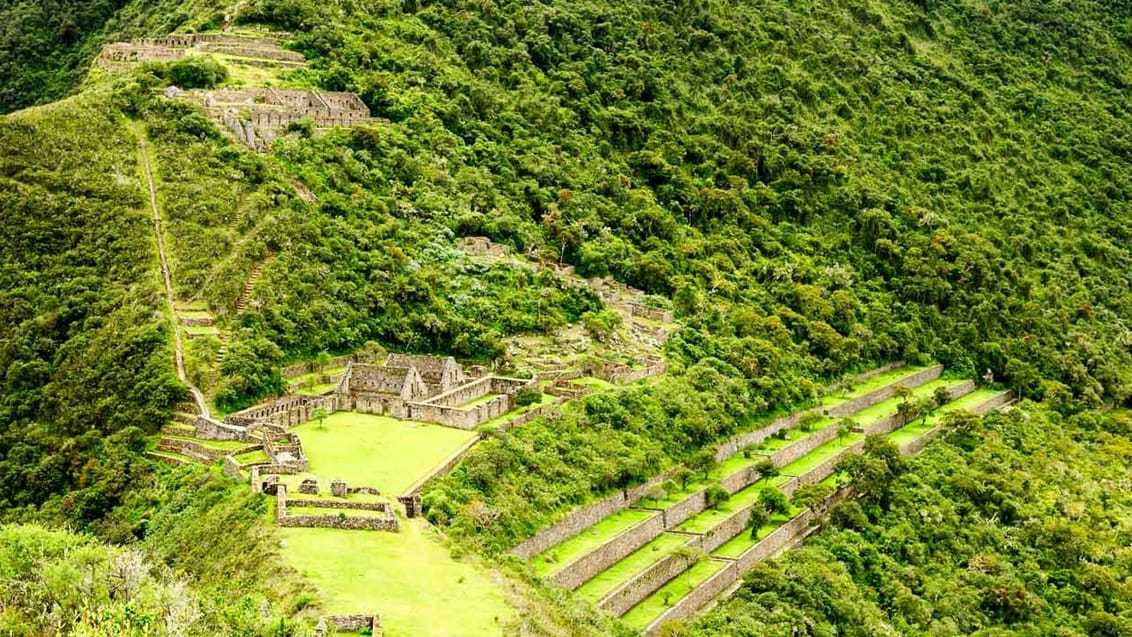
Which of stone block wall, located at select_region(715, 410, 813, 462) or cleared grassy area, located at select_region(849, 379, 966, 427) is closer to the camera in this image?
stone block wall, located at select_region(715, 410, 813, 462)

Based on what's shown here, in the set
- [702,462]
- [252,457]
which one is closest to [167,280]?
[252,457]

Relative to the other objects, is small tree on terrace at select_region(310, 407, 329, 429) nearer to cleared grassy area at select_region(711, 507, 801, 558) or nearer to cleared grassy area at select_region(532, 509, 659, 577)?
cleared grassy area at select_region(532, 509, 659, 577)

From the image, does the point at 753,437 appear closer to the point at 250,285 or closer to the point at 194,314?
the point at 250,285

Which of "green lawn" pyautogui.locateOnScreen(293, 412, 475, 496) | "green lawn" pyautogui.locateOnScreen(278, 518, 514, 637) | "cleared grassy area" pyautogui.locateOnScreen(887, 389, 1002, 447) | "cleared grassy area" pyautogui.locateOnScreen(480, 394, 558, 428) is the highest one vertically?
"green lawn" pyautogui.locateOnScreen(278, 518, 514, 637)

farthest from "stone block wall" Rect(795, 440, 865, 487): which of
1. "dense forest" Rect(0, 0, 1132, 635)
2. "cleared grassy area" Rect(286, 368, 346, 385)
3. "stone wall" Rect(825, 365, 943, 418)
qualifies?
"cleared grassy area" Rect(286, 368, 346, 385)

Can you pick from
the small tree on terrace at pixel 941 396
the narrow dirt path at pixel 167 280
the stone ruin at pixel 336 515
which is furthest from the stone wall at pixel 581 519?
the small tree on terrace at pixel 941 396

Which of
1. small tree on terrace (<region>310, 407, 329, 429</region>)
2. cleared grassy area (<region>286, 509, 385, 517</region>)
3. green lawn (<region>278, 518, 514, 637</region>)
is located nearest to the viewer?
green lawn (<region>278, 518, 514, 637</region>)
